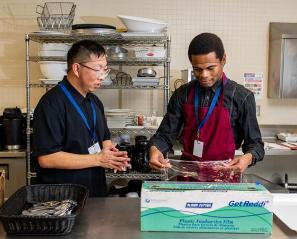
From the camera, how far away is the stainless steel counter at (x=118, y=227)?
126cm

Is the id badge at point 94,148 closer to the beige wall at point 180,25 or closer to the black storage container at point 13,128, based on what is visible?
the black storage container at point 13,128

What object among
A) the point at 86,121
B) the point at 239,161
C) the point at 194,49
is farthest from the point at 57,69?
the point at 239,161

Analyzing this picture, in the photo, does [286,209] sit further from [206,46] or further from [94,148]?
[94,148]

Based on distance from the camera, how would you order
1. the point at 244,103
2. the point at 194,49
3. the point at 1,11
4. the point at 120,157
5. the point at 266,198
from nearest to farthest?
Result: the point at 266,198, the point at 120,157, the point at 194,49, the point at 244,103, the point at 1,11

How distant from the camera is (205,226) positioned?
1.28m

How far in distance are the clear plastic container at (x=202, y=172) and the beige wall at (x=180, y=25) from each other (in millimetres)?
1927

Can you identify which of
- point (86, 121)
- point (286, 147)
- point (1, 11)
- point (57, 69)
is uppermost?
point (1, 11)

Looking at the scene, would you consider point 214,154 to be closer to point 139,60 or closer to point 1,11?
point 139,60

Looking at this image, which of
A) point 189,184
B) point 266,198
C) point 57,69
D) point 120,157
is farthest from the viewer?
point 57,69

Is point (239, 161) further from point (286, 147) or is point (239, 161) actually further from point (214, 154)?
point (286, 147)

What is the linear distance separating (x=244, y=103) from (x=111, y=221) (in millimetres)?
952

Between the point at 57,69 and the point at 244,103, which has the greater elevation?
the point at 57,69

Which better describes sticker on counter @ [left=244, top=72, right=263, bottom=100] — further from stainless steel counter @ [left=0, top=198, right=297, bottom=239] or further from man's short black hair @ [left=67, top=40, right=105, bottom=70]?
stainless steel counter @ [left=0, top=198, right=297, bottom=239]

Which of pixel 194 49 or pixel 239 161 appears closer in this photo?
pixel 239 161
